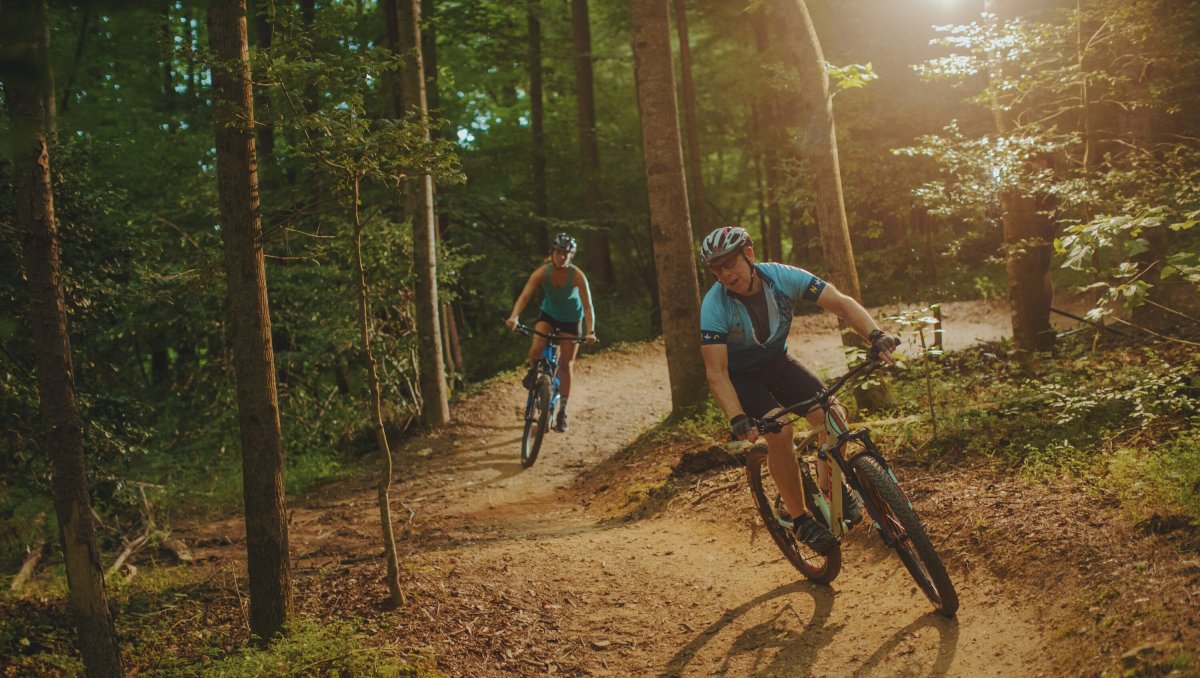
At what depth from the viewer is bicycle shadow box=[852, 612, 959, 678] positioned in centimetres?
439

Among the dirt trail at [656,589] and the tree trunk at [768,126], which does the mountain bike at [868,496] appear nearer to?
the dirt trail at [656,589]

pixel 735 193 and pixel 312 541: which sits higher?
pixel 735 193

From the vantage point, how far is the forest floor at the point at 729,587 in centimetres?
435

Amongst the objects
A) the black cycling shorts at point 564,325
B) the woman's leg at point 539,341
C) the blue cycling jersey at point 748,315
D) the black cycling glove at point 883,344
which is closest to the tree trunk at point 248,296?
the blue cycling jersey at point 748,315

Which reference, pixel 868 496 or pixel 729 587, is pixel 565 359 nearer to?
pixel 729 587

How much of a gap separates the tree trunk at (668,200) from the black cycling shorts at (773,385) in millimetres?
4599

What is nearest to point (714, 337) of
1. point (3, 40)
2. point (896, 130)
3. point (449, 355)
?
point (3, 40)

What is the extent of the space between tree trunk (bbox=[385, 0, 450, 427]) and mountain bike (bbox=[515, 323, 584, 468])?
263 cm

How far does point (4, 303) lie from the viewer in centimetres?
677

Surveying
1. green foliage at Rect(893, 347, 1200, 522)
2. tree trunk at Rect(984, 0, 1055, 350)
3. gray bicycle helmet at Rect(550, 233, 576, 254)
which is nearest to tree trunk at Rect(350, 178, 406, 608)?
green foliage at Rect(893, 347, 1200, 522)

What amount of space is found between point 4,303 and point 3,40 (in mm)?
6316

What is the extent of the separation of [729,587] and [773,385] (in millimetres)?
1536

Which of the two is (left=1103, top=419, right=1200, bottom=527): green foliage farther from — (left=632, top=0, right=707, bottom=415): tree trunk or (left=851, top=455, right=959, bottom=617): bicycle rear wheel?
(left=632, top=0, right=707, bottom=415): tree trunk

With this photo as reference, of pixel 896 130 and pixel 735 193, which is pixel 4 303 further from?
pixel 735 193
